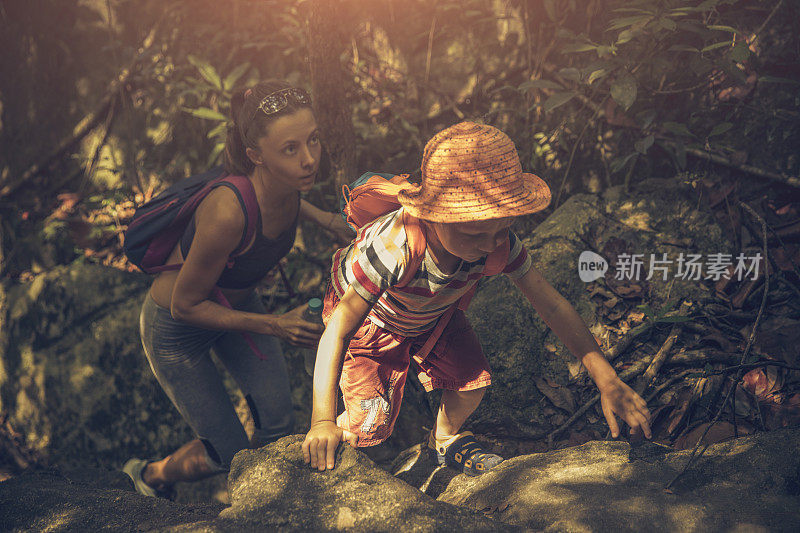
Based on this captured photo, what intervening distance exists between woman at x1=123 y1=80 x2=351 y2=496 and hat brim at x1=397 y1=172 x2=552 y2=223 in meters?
0.76

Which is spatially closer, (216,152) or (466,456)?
(466,456)

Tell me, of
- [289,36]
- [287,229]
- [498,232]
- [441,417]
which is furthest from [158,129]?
[498,232]

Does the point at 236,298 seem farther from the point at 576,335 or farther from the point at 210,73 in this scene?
the point at 210,73

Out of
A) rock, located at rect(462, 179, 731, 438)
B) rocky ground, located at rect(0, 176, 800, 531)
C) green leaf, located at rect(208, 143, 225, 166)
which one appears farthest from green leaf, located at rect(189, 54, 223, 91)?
rock, located at rect(462, 179, 731, 438)

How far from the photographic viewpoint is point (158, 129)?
5086 millimetres

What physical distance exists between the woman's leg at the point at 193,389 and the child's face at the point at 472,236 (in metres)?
1.46

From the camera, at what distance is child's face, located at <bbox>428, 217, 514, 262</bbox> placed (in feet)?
5.97

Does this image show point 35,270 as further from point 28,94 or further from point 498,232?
point 498,232

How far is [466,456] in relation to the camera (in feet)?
8.66

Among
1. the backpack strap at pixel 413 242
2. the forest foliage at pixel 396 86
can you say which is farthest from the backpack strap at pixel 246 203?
the forest foliage at pixel 396 86

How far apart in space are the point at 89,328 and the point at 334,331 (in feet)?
8.65


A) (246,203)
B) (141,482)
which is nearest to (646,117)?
(246,203)

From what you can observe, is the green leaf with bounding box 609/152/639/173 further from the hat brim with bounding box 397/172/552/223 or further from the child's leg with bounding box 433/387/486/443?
the hat brim with bounding box 397/172/552/223

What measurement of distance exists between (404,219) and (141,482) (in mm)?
2343
